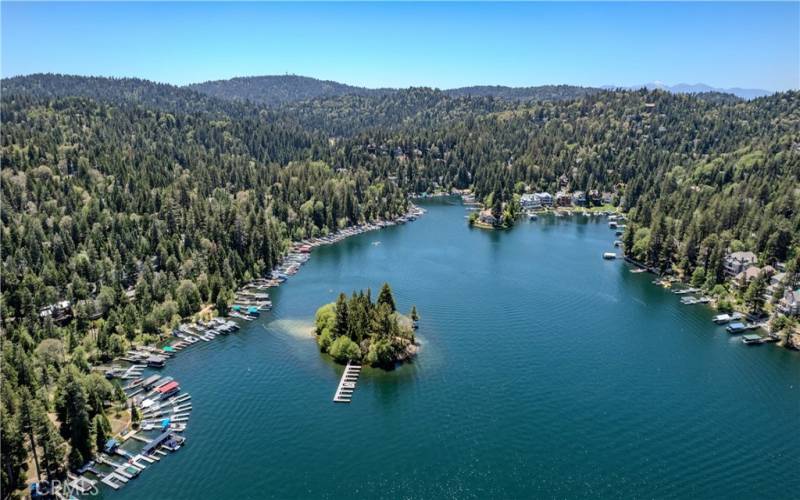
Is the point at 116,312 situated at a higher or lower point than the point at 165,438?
higher

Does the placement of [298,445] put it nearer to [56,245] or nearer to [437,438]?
[437,438]

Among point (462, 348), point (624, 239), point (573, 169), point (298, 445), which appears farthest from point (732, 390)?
point (573, 169)

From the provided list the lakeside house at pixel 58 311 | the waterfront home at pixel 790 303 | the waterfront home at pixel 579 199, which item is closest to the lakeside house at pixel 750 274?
the waterfront home at pixel 790 303

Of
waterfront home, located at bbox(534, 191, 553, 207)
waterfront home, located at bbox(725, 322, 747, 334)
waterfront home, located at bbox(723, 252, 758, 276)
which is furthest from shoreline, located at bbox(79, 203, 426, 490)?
waterfront home, located at bbox(534, 191, 553, 207)

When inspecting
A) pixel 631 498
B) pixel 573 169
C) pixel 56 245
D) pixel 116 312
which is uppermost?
pixel 573 169

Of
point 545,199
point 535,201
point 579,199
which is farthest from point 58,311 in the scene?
point 579,199

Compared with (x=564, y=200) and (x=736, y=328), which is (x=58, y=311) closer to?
(x=736, y=328)

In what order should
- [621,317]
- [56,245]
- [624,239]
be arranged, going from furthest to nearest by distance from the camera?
[624,239]
[56,245]
[621,317]
